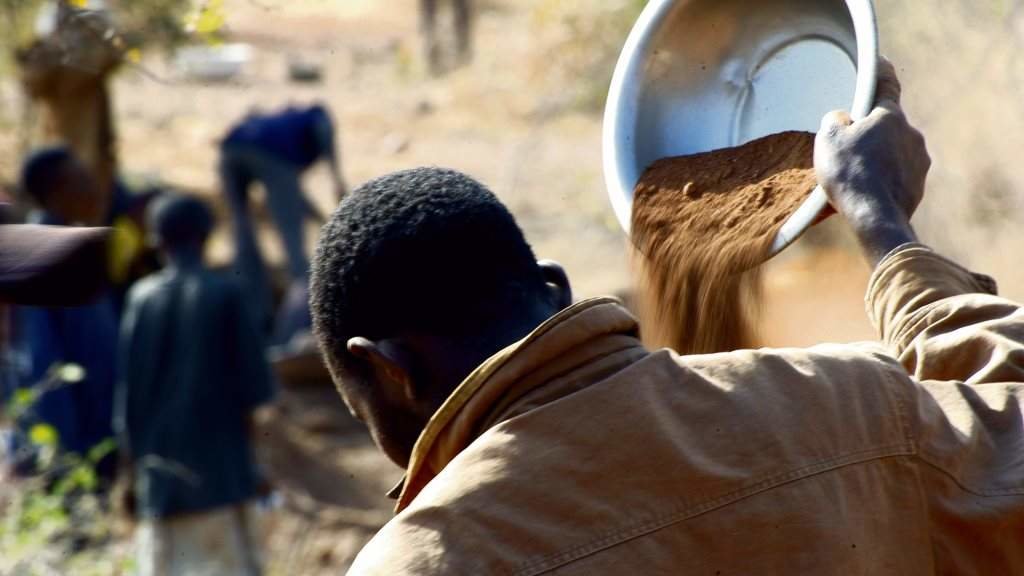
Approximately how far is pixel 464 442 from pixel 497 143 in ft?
39.5

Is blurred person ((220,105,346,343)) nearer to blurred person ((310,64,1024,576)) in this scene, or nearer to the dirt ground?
the dirt ground

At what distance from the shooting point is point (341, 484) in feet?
24.9

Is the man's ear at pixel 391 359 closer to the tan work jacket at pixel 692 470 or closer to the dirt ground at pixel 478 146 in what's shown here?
the tan work jacket at pixel 692 470

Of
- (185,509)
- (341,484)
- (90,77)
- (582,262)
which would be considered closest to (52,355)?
(185,509)

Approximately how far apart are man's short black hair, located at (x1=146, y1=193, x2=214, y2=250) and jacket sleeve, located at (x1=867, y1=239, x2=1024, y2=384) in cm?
360

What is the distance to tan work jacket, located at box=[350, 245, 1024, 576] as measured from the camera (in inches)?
59.0

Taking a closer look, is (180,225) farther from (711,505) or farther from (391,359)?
(711,505)

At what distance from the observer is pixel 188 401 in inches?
211

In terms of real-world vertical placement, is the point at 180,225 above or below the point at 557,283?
below

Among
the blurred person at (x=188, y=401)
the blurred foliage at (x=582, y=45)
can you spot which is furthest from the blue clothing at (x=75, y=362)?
the blurred foliage at (x=582, y=45)

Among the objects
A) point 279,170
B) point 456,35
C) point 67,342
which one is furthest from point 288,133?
point 456,35

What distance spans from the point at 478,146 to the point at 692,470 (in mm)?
12043

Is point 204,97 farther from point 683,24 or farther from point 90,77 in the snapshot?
point 683,24

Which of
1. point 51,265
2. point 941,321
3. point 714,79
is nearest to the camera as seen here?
point 51,265
